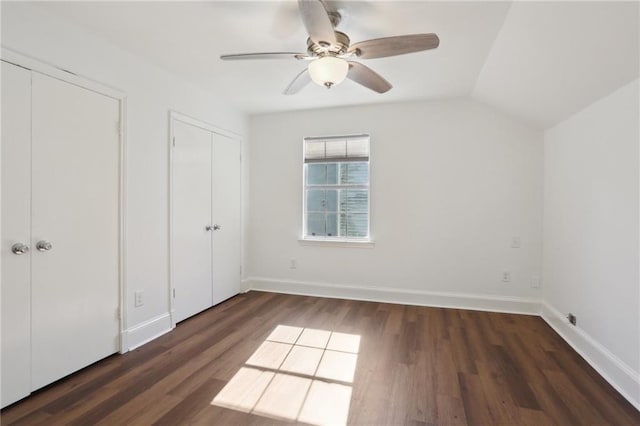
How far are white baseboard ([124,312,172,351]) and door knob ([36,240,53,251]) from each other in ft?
3.05

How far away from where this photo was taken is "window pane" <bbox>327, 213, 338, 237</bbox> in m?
4.12

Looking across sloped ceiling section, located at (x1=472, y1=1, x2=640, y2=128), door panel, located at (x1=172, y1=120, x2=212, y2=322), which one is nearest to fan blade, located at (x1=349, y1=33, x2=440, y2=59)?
sloped ceiling section, located at (x1=472, y1=1, x2=640, y2=128)

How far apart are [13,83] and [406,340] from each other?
3331mm

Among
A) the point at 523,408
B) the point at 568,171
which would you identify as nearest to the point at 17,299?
the point at 523,408

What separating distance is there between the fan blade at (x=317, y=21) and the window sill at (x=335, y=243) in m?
2.57

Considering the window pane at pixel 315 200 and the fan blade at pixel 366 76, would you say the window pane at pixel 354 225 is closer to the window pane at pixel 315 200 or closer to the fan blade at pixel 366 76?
the window pane at pixel 315 200

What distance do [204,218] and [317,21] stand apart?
247cm

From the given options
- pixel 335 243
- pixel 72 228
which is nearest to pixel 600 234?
pixel 335 243

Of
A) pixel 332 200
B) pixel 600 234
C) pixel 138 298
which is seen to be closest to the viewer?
pixel 600 234

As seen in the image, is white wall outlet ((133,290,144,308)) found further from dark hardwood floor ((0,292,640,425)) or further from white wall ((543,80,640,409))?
white wall ((543,80,640,409))

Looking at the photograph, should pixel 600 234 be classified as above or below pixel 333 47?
below

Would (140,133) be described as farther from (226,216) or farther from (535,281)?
(535,281)

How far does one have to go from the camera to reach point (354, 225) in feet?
13.2

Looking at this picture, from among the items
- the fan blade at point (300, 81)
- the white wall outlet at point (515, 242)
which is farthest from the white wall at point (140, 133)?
the white wall outlet at point (515, 242)
